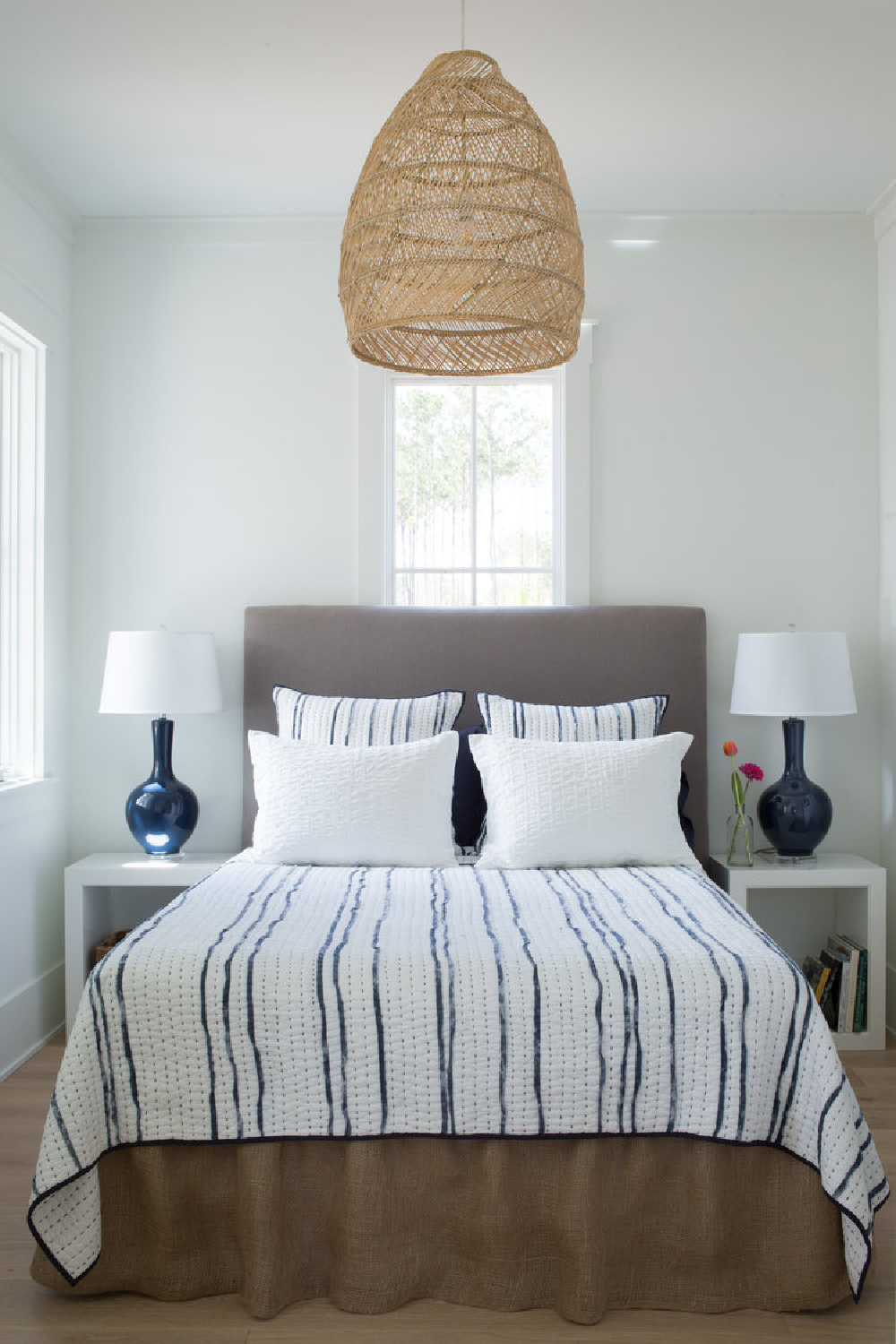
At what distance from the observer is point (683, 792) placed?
3.48 metres

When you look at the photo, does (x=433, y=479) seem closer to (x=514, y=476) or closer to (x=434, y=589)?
(x=514, y=476)

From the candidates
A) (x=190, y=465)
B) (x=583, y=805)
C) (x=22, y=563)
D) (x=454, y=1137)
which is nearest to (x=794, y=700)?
(x=583, y=805)

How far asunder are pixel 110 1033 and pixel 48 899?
5.72 feet

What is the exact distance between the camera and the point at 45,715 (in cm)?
366

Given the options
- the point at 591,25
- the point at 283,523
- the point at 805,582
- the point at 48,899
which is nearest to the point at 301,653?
the point at 283,523

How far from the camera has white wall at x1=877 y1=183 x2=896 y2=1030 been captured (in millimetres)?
3676

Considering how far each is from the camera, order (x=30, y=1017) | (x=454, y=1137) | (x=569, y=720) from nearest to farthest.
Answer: (x=454, y=1137) < (x=569, y=720) < (x=30, y=1017)

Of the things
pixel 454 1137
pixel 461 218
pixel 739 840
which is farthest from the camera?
pixel 739 840

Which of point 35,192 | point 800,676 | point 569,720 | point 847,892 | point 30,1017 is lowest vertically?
point 30,1017

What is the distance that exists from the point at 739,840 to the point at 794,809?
384 millimetres

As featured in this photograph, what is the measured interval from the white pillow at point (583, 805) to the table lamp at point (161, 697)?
109cm

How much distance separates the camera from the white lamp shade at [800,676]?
338 centimetres

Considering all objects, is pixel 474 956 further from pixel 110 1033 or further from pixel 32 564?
pixel 32 564

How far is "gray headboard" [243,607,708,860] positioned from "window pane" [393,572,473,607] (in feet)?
0.56
